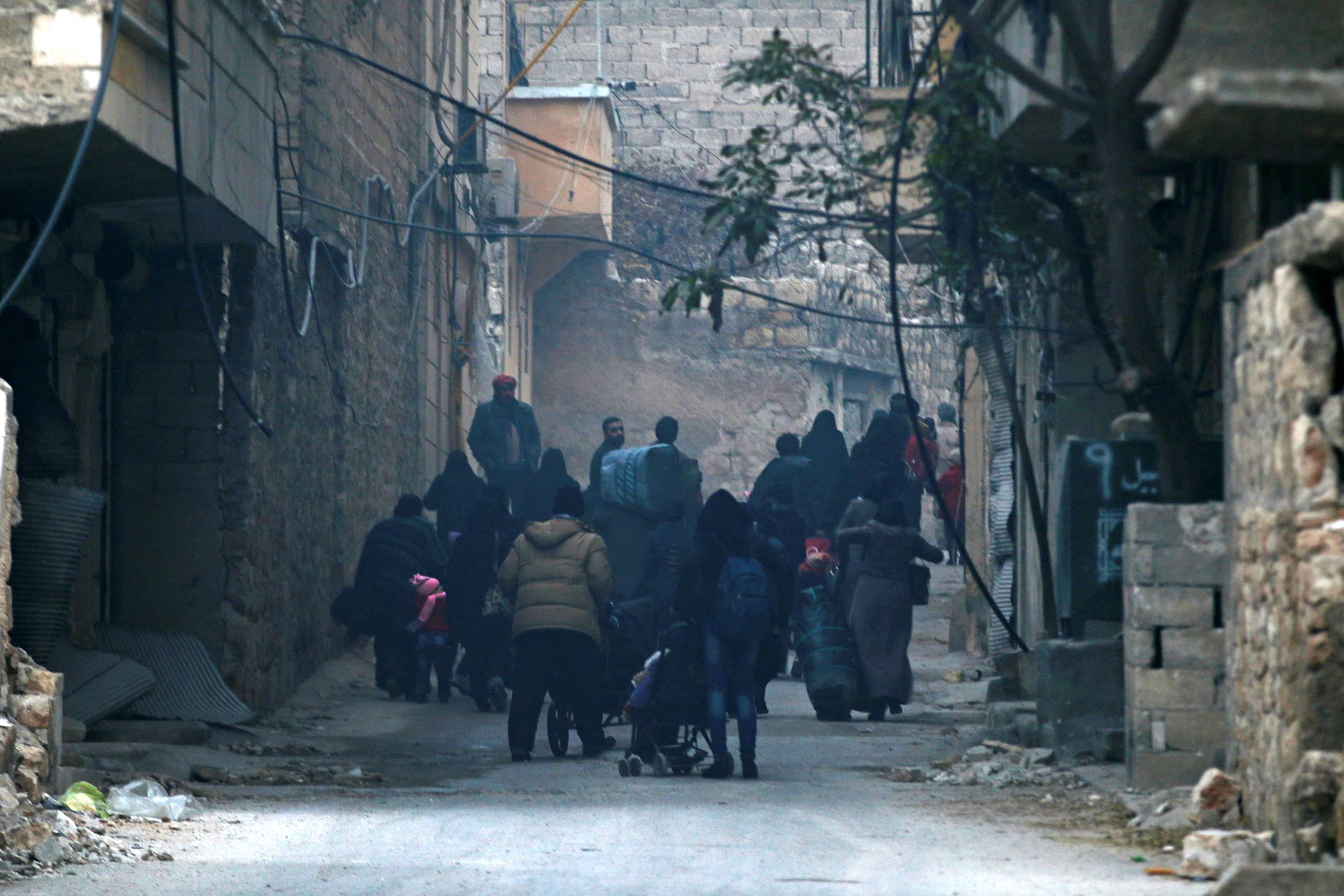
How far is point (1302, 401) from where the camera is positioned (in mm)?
5867

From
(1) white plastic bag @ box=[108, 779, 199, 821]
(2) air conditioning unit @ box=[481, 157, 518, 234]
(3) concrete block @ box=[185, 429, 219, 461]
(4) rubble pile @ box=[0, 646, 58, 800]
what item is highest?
(2) air conditioning unit @ box=[481, 157, 518, 234]

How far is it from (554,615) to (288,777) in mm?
1669

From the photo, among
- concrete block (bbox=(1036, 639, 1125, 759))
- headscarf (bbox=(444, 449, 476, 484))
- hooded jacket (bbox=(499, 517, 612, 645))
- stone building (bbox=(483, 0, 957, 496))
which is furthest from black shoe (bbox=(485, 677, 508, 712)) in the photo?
stone building (bbox=(483, 0, 957, 496))

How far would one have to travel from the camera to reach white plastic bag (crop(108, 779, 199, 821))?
7867 millimetres

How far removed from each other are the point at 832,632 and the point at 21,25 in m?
6.43

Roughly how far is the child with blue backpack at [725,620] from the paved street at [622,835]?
0.23m

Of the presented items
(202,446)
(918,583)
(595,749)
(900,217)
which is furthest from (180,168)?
(918,583)

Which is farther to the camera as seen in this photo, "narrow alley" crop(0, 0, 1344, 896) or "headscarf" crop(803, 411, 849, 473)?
"headscarf" crop(803, 411, 849, 473)

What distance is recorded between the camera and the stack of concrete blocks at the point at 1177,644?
26.3ft

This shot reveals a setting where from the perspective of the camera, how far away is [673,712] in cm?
962

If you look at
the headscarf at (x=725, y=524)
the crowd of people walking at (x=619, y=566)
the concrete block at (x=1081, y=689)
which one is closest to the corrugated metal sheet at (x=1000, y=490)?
the crowd of people walking at (x=619, y=566)

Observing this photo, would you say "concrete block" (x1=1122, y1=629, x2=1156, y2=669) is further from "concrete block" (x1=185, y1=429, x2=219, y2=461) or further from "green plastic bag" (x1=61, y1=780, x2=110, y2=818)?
"concrete block" (x1=185, y1=429, x2=219, y2=461)

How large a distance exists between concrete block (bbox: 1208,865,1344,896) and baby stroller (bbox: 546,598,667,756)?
229 inches

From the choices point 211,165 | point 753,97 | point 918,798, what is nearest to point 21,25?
point 211,165
